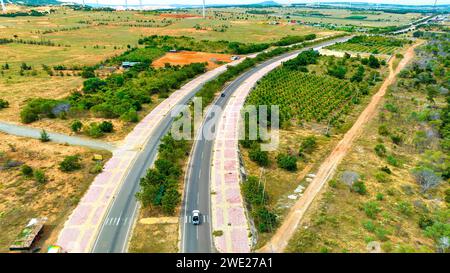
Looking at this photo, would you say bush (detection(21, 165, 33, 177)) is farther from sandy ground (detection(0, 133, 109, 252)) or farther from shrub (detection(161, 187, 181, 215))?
shrub (detection(161, 187, 181, 215))

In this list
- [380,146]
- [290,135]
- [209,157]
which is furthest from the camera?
[290,135]

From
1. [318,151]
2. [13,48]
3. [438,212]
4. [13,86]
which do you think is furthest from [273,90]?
[13,48]

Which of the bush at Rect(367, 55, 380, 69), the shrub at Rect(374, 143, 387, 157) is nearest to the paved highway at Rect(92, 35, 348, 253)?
the shrub at Rect(374, 143, 387, 157)

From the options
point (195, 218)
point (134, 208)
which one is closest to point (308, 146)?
point (195, 218)

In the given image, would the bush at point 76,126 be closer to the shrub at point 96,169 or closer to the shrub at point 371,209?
the shrub at point 96,169

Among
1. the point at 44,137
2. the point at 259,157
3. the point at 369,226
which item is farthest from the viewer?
the point at 44,137

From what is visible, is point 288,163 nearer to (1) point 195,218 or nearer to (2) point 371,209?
(2) point 371,209
